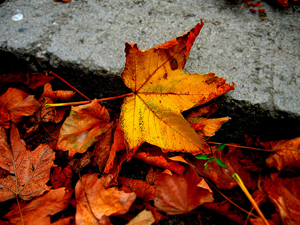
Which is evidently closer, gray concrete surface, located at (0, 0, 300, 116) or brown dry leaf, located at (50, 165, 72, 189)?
brown dry leaf, located at (50, 165, 72, 189)

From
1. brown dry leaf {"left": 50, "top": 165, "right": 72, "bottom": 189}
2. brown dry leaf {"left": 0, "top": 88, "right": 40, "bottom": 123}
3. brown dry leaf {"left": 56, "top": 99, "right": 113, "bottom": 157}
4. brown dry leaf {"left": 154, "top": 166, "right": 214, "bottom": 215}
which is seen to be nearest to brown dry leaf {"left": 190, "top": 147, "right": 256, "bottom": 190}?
brown dry leaf {"left": 154, "top": 166, "right": 214, "bottom": 215}

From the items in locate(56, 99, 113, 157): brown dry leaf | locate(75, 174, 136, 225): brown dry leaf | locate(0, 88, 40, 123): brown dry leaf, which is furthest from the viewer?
locate(0, 88, 40, 123): brown dry leaf

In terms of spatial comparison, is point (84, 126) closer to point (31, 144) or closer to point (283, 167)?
point (31, 144)

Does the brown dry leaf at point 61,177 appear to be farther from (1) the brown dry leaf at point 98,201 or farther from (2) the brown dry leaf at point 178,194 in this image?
(2) the brown dry leaf at point 178,194

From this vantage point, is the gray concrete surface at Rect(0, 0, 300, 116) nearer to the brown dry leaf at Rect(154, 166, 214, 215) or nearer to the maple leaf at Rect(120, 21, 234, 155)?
the maple leaf at Rect(120, 21, 234, 155)

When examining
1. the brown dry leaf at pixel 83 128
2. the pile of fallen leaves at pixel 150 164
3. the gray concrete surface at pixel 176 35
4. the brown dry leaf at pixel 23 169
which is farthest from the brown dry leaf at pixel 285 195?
the brown dry leaf at pixel 23 169

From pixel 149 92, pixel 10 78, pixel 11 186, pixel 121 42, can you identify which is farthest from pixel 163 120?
pixel 10 78

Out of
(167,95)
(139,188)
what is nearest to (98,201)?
(139,188)
